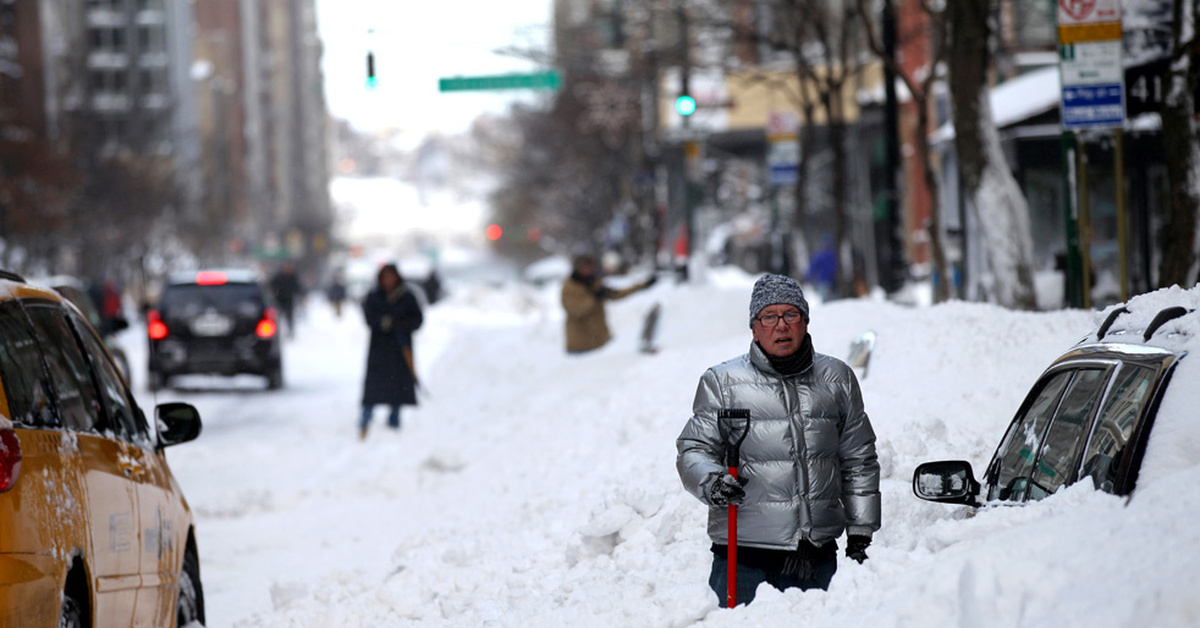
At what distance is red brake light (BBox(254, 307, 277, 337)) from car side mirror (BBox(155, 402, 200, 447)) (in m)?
16.6

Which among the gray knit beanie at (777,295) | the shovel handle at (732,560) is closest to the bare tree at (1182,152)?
the gray knit beanie at (777,295)

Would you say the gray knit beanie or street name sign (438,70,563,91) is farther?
street name sign (438,70,563,91)

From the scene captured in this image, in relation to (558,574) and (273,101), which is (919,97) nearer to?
(558,574)

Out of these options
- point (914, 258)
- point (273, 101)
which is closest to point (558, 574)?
point (914, 258)

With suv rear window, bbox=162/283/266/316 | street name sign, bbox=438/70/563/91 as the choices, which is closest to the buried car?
suv rear window, bbox=162/283/266/316

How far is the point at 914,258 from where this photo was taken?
1823 inches

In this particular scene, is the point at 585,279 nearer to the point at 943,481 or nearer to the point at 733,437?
the point at 733,437

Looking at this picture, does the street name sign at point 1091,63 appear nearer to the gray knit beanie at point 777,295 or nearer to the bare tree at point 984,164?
the bare tree at point 984,164

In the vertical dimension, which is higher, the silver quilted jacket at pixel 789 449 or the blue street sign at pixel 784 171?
the blue street sign at pixel 784 171

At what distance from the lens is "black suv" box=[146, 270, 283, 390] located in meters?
22.5

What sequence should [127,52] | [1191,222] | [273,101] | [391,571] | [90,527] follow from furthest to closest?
[273,101] → [127,52] → [1191,222] → [391,571] → [90,527]

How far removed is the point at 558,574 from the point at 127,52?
100m

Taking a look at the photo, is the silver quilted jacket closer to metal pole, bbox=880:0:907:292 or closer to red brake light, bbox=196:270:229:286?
metal pole, bbox=880:0:907:292

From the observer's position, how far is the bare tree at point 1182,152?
11.3m
